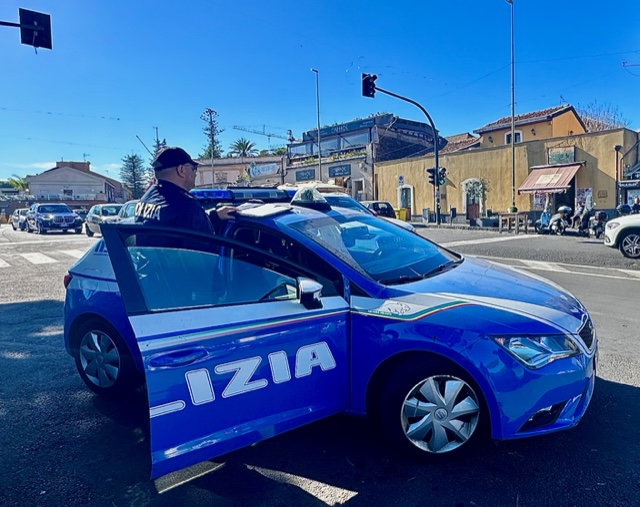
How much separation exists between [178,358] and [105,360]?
1.77m

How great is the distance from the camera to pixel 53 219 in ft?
75.4

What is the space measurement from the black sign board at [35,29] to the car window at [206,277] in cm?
1043

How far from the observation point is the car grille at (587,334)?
8.52 ft

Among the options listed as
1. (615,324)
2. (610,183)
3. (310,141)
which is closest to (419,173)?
(610,183)

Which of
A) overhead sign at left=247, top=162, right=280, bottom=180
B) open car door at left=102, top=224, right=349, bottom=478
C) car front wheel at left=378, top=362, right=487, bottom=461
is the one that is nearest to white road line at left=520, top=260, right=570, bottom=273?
car front wheel at left=378, top=362, right=487, bottom=461

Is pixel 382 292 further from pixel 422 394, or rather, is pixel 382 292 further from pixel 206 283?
pixel 206 283

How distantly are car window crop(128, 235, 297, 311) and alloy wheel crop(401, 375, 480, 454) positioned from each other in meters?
0.92

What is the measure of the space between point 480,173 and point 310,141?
77.7 ft

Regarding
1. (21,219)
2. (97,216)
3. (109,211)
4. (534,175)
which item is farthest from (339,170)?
(21,219)

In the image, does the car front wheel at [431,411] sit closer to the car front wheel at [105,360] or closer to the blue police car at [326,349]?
the blue police car at [326,349]

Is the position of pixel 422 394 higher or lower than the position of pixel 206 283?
lower

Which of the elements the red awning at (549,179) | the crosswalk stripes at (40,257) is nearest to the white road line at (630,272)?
the crosswalk stripes at (40,257)

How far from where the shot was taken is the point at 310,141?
47.5 metres

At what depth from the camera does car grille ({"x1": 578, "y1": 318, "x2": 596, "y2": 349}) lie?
2598mm
